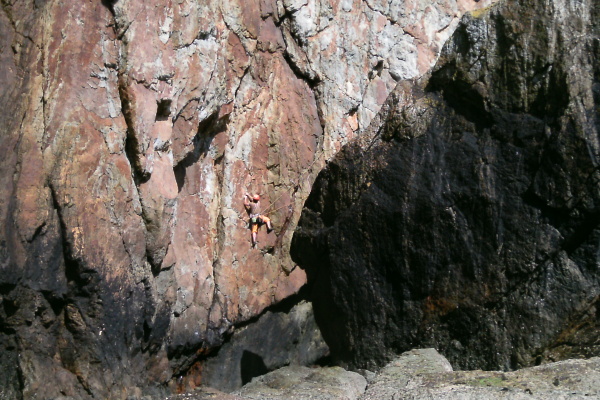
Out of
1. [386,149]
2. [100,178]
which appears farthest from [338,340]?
[100,178]

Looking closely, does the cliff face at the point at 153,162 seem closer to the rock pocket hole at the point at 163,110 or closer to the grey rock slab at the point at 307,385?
the rock pocket hole at the point at 163,110

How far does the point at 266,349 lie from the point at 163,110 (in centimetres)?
288

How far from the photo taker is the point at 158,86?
6695 millimetres

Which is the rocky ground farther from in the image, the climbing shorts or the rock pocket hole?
the rock pocket hole

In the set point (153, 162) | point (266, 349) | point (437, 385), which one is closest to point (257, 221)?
point (266, 349)

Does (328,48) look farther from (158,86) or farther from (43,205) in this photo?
(43,205)

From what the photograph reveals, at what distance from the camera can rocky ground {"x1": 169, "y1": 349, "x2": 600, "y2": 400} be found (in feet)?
16.8

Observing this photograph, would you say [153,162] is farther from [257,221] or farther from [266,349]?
[266,349]

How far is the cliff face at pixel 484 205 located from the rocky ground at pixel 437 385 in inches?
22.2

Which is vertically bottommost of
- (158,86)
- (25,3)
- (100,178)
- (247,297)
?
(247,297)

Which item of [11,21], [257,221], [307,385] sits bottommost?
[307,385]

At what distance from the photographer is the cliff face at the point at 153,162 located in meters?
5.70

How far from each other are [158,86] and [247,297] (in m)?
2.57

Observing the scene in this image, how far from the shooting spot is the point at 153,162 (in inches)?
266
